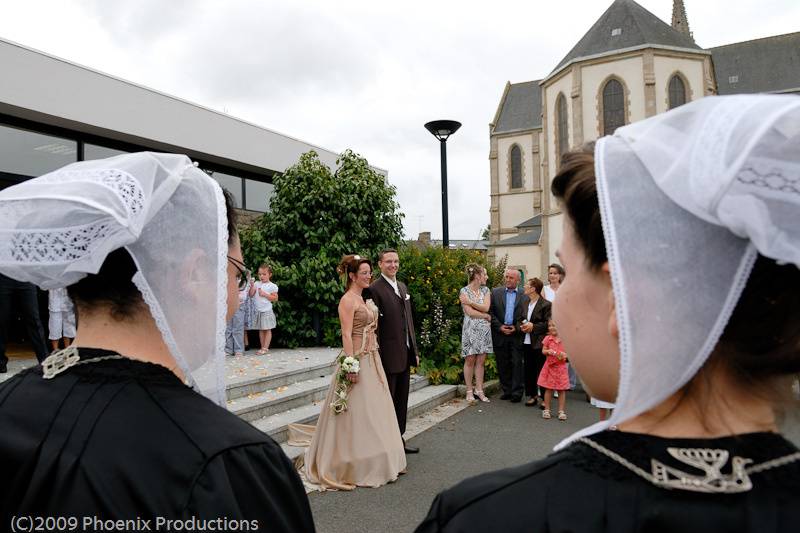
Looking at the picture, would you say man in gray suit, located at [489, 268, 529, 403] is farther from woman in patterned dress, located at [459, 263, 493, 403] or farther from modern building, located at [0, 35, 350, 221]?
modern building, located at [0, 35, 350, 221]

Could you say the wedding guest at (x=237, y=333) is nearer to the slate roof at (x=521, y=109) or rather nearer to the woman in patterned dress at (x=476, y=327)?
the woman in patterned dress at (x=476, y=327)

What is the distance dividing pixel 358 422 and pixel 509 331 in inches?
166

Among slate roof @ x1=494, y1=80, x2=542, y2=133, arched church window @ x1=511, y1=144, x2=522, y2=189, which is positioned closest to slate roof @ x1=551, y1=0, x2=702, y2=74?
slate roof @ x1=494, y1=80, x2=542, y2=133

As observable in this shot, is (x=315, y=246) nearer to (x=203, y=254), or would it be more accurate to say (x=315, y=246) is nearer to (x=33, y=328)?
(x=33, y=328)

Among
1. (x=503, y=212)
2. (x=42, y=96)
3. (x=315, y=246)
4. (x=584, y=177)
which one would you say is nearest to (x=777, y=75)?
(x=503, y=212)

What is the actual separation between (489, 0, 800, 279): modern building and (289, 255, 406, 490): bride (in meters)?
29.9

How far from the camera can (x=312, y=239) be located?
495 inches

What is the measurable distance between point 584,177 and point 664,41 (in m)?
42.4

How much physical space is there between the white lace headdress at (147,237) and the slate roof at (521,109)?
53.1m

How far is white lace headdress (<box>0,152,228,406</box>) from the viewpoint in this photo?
1.32 meters

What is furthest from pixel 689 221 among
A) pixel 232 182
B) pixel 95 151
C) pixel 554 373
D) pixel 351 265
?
pixel 232 182

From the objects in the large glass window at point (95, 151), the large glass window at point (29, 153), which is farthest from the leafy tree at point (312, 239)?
the large glass window at point (29, 153)

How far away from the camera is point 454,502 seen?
1.00 metres

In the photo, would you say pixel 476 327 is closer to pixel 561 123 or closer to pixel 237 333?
pixel 237 333
